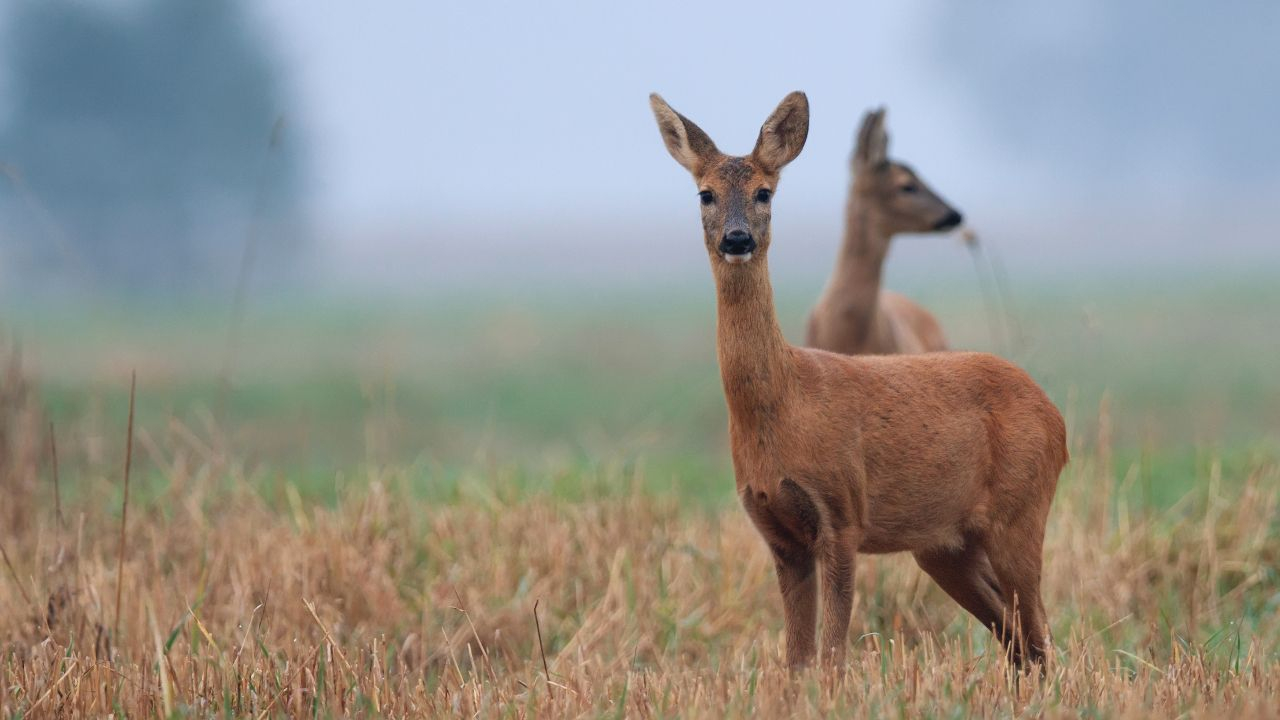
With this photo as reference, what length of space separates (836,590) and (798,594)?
0.83 ft

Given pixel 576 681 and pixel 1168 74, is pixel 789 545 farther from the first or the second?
pixel 1168 74

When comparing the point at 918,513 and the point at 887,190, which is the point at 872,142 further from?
the point at 918,513

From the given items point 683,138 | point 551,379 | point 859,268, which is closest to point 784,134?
point 683,138

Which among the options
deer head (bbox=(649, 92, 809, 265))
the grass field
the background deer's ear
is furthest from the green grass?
deer head (bbox=(649, 92, 809, 265))

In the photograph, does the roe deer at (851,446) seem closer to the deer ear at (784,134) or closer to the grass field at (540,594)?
the deer ear at (784,134)

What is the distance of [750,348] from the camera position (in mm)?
5082

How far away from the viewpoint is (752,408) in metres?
5.04

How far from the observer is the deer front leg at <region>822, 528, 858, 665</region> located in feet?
16.5

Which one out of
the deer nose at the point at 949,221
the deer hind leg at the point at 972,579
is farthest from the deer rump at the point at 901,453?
the deer nose at the point at 949,221

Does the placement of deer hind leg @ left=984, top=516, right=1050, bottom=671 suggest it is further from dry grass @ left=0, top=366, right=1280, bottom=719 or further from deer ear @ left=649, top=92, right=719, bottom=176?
deer ear @ left=649, top=92, right=719, bottom=176

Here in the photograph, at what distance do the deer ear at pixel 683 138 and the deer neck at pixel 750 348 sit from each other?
47 centimetres

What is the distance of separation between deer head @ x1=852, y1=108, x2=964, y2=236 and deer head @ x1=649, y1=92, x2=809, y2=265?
16.1 ft

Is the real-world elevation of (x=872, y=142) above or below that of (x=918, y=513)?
above

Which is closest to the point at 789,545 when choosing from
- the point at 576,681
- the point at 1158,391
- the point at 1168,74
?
the point at 576,681
